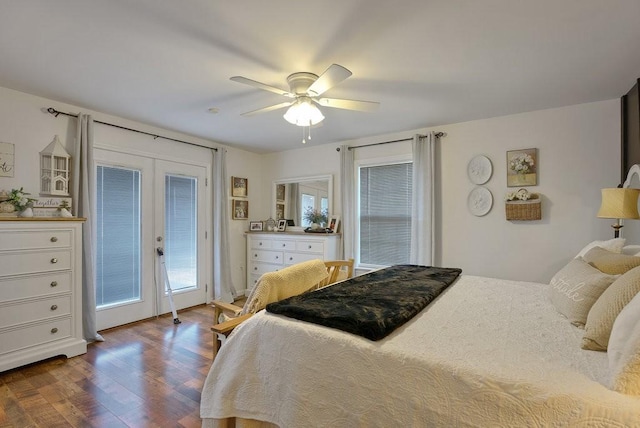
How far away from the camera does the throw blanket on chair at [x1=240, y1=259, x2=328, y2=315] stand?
1786 mm

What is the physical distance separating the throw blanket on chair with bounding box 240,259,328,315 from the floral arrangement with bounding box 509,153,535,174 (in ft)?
8.68

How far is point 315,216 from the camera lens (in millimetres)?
4750

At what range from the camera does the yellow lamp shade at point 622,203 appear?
2309 mm

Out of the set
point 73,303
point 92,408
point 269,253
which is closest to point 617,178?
point 269,253

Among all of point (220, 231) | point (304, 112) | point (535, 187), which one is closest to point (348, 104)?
point (304, 112)

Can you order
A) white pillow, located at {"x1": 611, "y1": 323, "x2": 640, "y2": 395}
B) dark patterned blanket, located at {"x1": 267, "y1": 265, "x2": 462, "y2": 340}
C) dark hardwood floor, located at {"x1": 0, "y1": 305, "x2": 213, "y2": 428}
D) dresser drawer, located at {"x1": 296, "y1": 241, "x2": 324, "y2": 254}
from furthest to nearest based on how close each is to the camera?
dresser drawer, located at {"x1": 296, "y1": 241, "x2": 324, "y2": 254} < dark hardwood floor, located at {"x1": 0, "y1": 305, "x2": 213, "y2": 428} < dark patterned blanket, located at {"x1": 267, "y1": 265, "x2": 462, "y2": 340} < white pillow, located at {"x1": 611, "y1": 323, "x2": 640, "y2": 395}

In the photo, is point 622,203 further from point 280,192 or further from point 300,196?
point 280,192

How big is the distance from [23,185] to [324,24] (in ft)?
10.3

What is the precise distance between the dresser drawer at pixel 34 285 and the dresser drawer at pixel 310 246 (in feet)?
8.50

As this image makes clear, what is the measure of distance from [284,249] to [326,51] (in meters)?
3.04

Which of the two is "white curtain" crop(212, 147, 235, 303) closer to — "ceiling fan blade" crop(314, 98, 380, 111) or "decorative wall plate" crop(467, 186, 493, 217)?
"ceiling fan blade" crop(314, 98, 380, 111)

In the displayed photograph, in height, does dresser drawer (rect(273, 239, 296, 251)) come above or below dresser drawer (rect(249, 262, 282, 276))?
above

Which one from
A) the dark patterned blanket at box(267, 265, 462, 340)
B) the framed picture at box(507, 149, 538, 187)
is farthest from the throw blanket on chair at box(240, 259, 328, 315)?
the framed picture at box(507, 149, 538, 187)

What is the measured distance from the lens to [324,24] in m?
1.85
